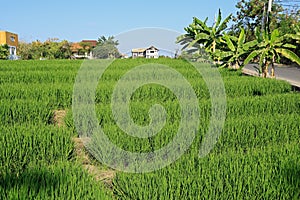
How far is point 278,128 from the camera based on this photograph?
423 cm

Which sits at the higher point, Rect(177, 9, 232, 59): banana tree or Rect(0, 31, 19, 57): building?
Rect(0, 31, 19, 57): building

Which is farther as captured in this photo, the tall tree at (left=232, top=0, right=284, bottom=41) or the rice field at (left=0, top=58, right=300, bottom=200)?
the tall tree at (left=232, top=0, right=284, bottom=41)

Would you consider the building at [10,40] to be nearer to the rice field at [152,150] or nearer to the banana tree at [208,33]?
the banana tree at [208,33]

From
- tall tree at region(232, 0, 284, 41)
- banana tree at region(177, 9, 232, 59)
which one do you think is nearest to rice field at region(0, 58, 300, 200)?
banana tree at region(177, 9, 232, 59)

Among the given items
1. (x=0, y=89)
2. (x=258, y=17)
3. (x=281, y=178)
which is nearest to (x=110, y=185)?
(x=281, y=178)


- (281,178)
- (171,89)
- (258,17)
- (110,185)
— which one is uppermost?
(258,17)

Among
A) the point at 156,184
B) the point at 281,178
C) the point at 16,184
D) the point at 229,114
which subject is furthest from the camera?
the point at 229,114

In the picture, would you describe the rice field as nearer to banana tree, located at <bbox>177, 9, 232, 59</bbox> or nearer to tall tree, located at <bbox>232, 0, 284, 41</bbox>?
banana tree, located at <bbox>177, 9, 232, 59</bbox>

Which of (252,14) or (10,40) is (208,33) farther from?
(10,40)

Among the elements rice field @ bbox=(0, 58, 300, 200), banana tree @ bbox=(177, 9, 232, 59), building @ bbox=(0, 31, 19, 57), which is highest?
building @ bbox=(0, 31, 19, 57)

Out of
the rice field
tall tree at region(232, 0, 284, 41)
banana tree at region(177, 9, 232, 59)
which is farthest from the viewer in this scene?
tall tree at region(232, 0, 284, 41)

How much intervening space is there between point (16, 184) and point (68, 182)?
12.0 inches

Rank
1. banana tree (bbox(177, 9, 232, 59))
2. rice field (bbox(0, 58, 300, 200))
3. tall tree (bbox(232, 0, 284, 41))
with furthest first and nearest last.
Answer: tall tree (bbox(232, 0, 284, 41)) → banana tree (bbox(177, 9, 232, 59)) → rice field (bbox(0, 58, 300, 200))

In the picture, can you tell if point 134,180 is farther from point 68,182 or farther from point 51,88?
point 51,88
